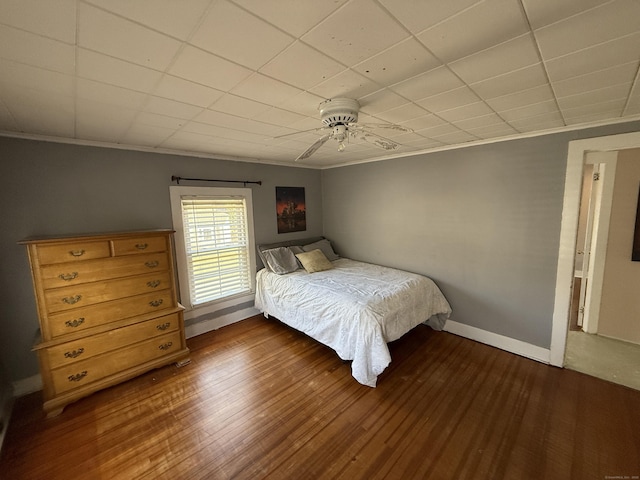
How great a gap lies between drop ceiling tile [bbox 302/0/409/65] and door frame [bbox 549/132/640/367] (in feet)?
7.80

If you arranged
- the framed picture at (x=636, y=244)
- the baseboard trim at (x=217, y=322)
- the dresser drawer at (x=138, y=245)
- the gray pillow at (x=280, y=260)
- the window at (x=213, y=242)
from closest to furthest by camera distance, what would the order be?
the dresser drawer at (x=138, y=245)
the framed picture at (x=636, y=244)
the window at (x=213, y=242)
the baseboard trim at (x=217, y=322)
the gray pillow at (x=280, y=260)

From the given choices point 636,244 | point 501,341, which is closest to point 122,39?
point 501,341

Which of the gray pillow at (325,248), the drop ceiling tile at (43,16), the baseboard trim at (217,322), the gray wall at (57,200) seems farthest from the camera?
the gray pillow at (325,248)

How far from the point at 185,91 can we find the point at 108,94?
0.46m

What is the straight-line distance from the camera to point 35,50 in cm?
105

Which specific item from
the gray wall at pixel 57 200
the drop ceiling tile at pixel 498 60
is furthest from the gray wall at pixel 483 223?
the gray wall at pixel 57 200

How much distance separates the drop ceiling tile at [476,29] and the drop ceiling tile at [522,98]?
0.72 meters

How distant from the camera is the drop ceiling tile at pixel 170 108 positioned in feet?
5.32

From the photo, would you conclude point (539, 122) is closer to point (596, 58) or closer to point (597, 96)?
point (597, 96)

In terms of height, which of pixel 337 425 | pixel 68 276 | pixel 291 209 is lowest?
pixel 337 425

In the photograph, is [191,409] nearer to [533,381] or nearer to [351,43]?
[351,43]

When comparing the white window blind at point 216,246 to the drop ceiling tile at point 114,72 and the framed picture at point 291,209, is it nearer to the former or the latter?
the framed picture at point 291,209

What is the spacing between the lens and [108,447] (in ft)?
5.87

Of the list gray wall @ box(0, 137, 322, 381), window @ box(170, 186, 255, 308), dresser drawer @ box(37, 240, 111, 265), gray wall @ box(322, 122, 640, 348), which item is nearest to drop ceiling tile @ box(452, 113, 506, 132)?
gray wall @ box(322, 122, 640, 348)
